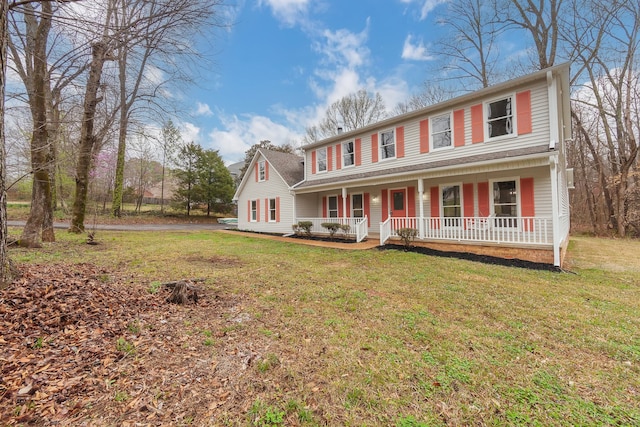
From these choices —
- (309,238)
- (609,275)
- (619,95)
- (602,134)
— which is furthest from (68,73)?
(602,134)

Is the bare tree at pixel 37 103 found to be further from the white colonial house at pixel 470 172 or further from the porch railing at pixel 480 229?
the porch railing at pixel 480 229

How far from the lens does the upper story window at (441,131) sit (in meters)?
10.1

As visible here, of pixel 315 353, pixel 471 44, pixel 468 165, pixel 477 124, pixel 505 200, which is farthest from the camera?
pixel 471 44

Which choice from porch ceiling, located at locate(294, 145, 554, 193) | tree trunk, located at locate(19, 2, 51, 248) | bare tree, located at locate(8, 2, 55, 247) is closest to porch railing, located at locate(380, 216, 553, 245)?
porch ceiling, located at locate(294, 145, 554, 193)

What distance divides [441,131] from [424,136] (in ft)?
2.14

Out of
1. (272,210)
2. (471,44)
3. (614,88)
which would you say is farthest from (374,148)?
(614,88)

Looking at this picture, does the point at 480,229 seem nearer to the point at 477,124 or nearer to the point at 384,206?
the point at 477,124

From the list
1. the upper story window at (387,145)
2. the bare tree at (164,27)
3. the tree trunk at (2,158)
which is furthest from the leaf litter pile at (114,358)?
the upper story window at (387,145)

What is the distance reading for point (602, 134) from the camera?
17406 millimetres

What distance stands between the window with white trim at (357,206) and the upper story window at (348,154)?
173cm

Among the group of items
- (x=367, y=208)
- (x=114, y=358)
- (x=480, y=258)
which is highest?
(x=367, y=208)

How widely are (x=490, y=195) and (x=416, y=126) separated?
13.1 ft

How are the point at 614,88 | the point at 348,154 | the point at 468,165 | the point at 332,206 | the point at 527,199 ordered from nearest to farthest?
the point at 468,165, the point at 527,199, the point at 348,154, the point at 332,206, the point at 614,88

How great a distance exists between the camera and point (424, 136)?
10609 millimetres
